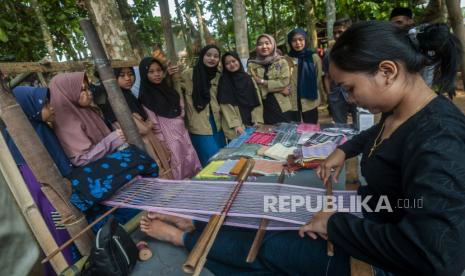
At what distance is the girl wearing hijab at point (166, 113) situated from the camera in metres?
3.01

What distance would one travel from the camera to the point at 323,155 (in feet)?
6.77

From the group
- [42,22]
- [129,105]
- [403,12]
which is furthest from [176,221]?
[42,22]

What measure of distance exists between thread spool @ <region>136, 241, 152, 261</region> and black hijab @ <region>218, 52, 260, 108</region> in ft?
7.46

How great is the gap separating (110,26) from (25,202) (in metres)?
1.87

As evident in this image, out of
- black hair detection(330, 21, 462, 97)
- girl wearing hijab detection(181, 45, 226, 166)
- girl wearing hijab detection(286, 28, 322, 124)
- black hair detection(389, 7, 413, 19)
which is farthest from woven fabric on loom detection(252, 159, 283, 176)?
black hair detection(389, 7, 413, 19)

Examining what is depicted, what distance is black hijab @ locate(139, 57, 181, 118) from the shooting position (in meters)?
2.99

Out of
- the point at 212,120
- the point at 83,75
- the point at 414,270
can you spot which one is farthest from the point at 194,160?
the point at 414,270

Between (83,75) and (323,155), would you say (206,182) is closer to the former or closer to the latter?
(323,155)

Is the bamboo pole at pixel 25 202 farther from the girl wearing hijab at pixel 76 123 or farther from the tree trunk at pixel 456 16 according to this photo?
the tree trunk at pixel 456 16

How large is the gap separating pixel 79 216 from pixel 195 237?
0.62 meters

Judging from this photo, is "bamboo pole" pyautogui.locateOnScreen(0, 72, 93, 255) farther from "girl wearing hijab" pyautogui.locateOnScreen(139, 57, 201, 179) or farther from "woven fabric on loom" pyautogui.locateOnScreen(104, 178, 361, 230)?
"girl wearing hijab" pyautogui.locateOnScreen(139, 57, 201, 179)

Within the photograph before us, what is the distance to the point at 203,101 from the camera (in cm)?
346

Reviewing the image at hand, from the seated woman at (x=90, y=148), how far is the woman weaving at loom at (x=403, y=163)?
1079 millimetres

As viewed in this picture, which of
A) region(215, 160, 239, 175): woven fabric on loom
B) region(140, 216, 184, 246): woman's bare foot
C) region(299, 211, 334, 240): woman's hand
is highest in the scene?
region(299, 211, 334, 240): woman's hand
